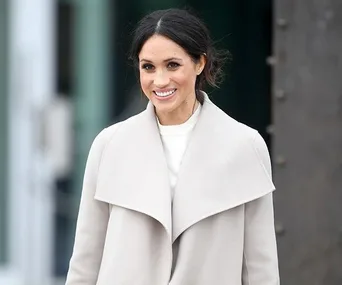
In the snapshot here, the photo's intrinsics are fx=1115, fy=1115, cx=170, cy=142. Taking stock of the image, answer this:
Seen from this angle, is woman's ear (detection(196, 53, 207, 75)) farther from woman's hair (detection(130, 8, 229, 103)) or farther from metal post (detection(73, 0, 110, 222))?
metal post (detection(73, 0, 110, 222))

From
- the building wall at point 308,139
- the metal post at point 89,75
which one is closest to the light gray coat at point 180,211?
the building wall at point 308,139

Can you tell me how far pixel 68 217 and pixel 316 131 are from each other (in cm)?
364

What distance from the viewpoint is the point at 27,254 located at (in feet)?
23.0

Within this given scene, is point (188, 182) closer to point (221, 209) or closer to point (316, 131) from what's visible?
point (221, 209)

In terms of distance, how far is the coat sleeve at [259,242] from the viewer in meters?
2.91

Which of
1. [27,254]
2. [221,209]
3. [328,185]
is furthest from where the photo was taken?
[27,254]

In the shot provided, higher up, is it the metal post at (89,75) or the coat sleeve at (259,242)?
the metal post at (89,75)

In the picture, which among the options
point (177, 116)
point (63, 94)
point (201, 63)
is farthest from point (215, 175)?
point (63, 94)

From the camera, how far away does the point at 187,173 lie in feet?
9.46

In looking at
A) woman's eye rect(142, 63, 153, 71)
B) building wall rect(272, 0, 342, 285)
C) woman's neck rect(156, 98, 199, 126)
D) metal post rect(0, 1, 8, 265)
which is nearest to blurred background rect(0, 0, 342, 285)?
metal post rect(0, 1, 8, 265)

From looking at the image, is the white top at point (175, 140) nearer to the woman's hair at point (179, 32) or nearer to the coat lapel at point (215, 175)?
the coat lapel at point (215, 175)

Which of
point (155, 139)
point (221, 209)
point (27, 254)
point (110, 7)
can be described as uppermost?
point (110, 7)

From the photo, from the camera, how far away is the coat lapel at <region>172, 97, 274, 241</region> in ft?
9.37

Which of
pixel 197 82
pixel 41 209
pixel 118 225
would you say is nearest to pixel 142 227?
pixel 118 225
